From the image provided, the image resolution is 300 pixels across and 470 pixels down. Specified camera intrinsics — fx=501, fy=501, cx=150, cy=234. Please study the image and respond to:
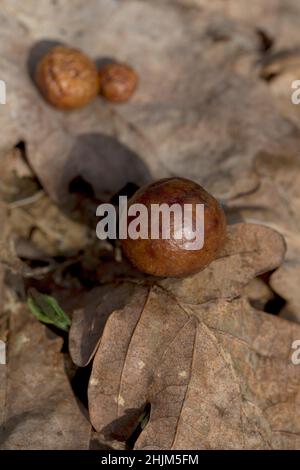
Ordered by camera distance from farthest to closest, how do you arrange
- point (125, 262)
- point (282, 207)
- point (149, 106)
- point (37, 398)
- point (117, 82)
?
point (149, 106)
point (117, 82)
point (282, 207)
point (125, 262)
point (37, 398)

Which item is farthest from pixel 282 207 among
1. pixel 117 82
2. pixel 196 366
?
pixel 117 82

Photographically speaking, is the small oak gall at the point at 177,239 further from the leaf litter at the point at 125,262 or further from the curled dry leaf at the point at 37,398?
the curled dry leaf at the point at 37,398

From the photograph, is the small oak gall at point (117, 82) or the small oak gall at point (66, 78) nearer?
the small oak gall at point (66, 78)

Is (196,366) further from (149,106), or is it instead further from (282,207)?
(149,106)

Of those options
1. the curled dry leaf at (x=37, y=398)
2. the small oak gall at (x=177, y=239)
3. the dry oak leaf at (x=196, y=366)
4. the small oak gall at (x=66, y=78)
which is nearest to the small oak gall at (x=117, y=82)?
the small oak gall at (x=66, y=78)

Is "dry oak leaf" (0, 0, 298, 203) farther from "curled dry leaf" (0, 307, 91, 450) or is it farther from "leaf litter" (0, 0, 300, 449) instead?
"curled dry leaf" (0, 307, 91, 450)
